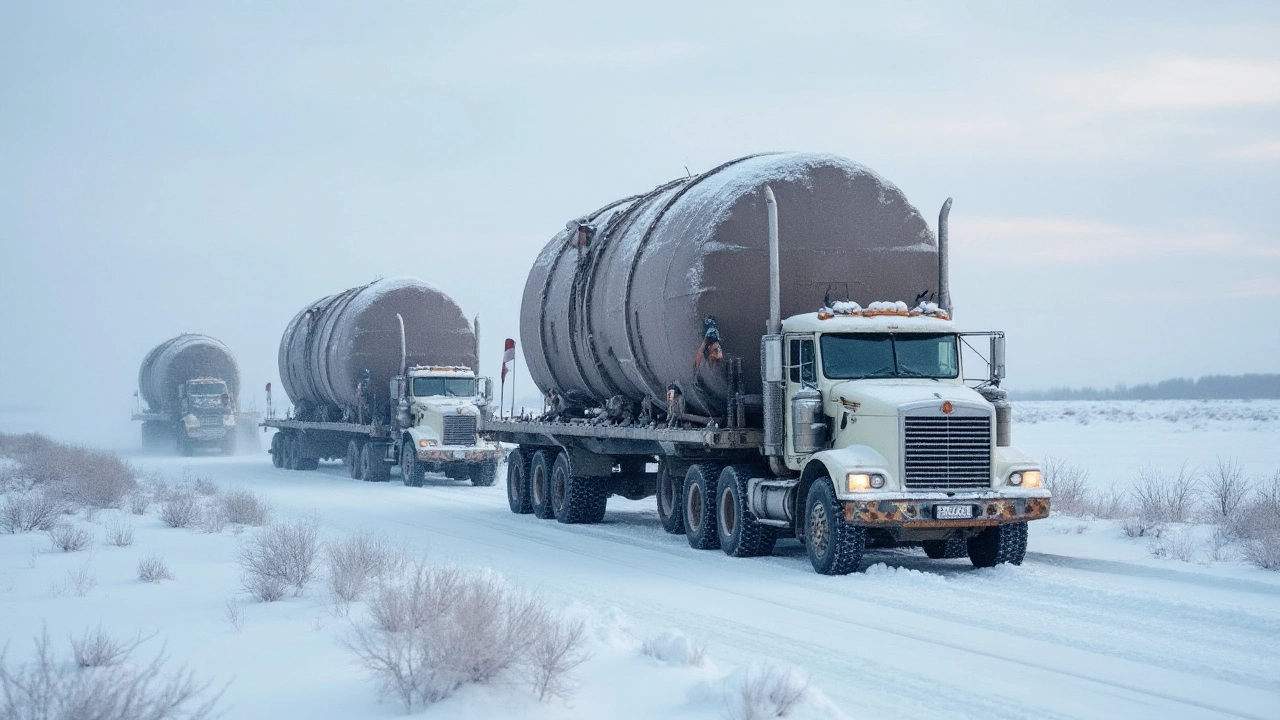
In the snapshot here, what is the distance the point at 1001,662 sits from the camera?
29.8ft

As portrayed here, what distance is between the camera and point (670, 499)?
18984 millimetres

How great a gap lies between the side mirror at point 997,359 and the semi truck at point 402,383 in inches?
684

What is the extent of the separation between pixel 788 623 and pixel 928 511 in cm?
313

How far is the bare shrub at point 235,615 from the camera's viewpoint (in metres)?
10.0

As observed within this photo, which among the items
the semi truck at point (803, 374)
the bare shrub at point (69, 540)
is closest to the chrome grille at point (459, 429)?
the semi truck at point (803, 374)

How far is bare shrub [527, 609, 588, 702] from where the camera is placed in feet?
24.7

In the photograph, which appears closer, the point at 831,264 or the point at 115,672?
the point at 115,672

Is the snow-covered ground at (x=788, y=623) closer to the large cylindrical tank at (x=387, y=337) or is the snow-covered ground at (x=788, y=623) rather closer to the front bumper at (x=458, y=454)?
the front bumper at (x=458, y=454)

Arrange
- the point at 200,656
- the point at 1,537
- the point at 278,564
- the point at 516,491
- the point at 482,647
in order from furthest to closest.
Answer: the point at 516,491
the point at 1,537
the point at 278,564
the point at 200,656
the point at 482,647

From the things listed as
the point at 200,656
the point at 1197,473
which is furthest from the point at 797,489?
the point at 1197,473

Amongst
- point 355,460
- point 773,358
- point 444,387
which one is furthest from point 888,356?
point 355,460

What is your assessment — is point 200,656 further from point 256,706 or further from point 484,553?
point 484,553

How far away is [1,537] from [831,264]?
11682 millimetres

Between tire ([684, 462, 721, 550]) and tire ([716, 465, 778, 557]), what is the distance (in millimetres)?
401
